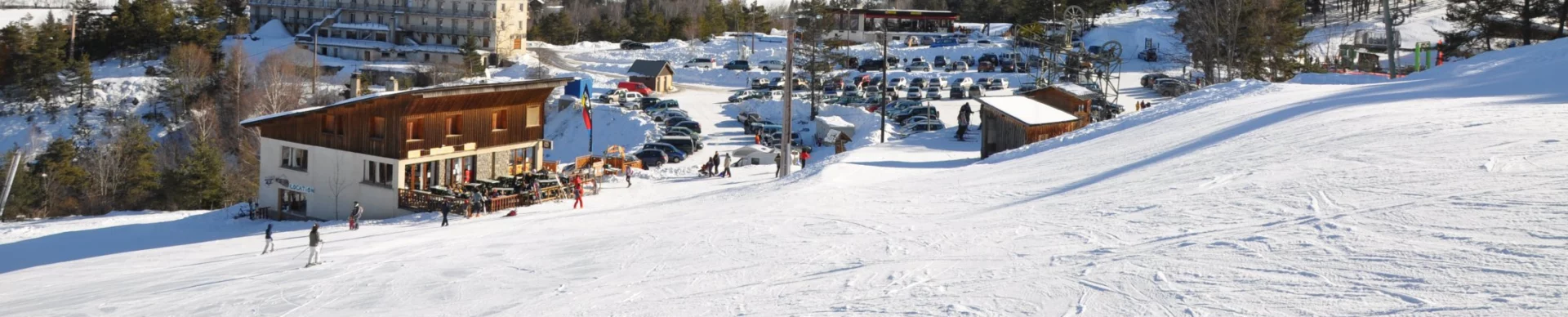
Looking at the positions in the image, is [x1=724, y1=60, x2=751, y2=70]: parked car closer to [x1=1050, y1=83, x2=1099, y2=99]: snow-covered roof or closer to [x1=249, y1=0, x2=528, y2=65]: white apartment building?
[x1=249, y1=0, x2=528, y2=65]: white apartment building

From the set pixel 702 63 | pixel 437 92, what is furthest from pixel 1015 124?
pixel 702 63

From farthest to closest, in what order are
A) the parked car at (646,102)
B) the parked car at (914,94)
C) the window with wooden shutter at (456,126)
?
the parked car at (646,102) < the parked car at (914,94) < the window with wooden shutter at (456,126)

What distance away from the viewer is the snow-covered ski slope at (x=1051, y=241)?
1135 centimetres

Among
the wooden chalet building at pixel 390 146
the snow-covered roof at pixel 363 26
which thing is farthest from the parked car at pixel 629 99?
the snow-covered roof at pixel 363 26

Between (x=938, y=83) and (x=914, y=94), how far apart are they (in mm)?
3243

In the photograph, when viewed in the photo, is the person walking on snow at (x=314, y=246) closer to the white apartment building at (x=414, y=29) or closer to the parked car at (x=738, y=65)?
the parked car at (x=738, y=65)

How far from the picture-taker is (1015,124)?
1262 inches

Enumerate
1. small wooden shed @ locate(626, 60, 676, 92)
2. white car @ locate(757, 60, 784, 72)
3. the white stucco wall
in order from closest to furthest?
1. the white stucco wall
2. small wooden shed @ locate(626, 60, 676, 92)
3. white car @ locate(757, 60, 784, 72)

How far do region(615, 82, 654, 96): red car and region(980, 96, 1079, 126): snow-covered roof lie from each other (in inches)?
1407

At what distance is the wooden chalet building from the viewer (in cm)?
3073

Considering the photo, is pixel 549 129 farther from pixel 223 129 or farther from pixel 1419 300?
pixel 1419 300

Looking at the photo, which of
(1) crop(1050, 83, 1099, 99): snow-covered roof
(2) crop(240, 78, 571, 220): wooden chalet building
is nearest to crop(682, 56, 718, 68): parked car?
(1) crop(1050, 83, 1099, 99): snow-covered roof

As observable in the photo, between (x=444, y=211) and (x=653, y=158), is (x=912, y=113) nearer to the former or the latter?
(x=653, y=158)

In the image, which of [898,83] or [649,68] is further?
[649,68]
